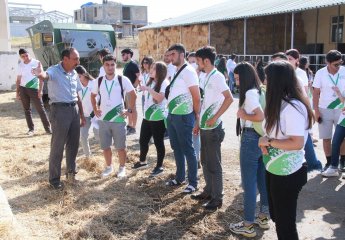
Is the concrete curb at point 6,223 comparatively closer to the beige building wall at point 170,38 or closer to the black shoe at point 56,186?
the black shoe at point 56,186

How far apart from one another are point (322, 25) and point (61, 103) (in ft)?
67.2

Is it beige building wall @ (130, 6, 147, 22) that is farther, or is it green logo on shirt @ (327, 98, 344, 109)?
beige building wall @ (130, 6, 147, 22)

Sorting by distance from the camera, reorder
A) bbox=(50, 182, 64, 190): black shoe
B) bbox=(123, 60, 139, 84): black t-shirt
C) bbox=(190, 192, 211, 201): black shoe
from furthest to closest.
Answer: bbox=(123, 60, 139, 84): black t-shirt, bbox=(50, 182, 64, 190): black shoe, bbox=(190, 192, 211, 201): black shoe

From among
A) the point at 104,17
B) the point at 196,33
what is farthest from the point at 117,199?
the point at 104,17

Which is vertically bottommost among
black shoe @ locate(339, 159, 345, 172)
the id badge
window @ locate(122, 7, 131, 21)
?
black shoe @ locate(339, 159, 345, 172)

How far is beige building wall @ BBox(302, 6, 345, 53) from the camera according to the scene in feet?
70.6

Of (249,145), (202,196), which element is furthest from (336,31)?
(249,145)

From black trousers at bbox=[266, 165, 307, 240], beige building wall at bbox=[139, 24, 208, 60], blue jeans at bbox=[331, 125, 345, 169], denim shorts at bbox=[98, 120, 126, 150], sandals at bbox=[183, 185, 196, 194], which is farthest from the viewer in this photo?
beige building wall at bbox=[139, 24, 208, 60]

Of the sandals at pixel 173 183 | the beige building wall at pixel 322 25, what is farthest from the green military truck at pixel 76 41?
the beige building wall at pixel 322 25

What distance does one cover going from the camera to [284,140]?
9.66 feet

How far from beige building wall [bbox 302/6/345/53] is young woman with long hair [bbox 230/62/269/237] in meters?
18.8

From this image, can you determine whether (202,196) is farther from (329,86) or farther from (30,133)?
(30,133)

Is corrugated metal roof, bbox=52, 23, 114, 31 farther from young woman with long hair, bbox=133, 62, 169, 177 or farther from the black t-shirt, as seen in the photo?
young woman with long hair, bbox=133, 62, 169, 177

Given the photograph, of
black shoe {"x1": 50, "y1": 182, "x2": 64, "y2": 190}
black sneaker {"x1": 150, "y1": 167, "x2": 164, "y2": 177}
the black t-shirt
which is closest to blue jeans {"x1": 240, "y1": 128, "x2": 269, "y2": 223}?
black sneaker {"x1": 150, "y1": 167, "x2": 164, "y2": 177}
